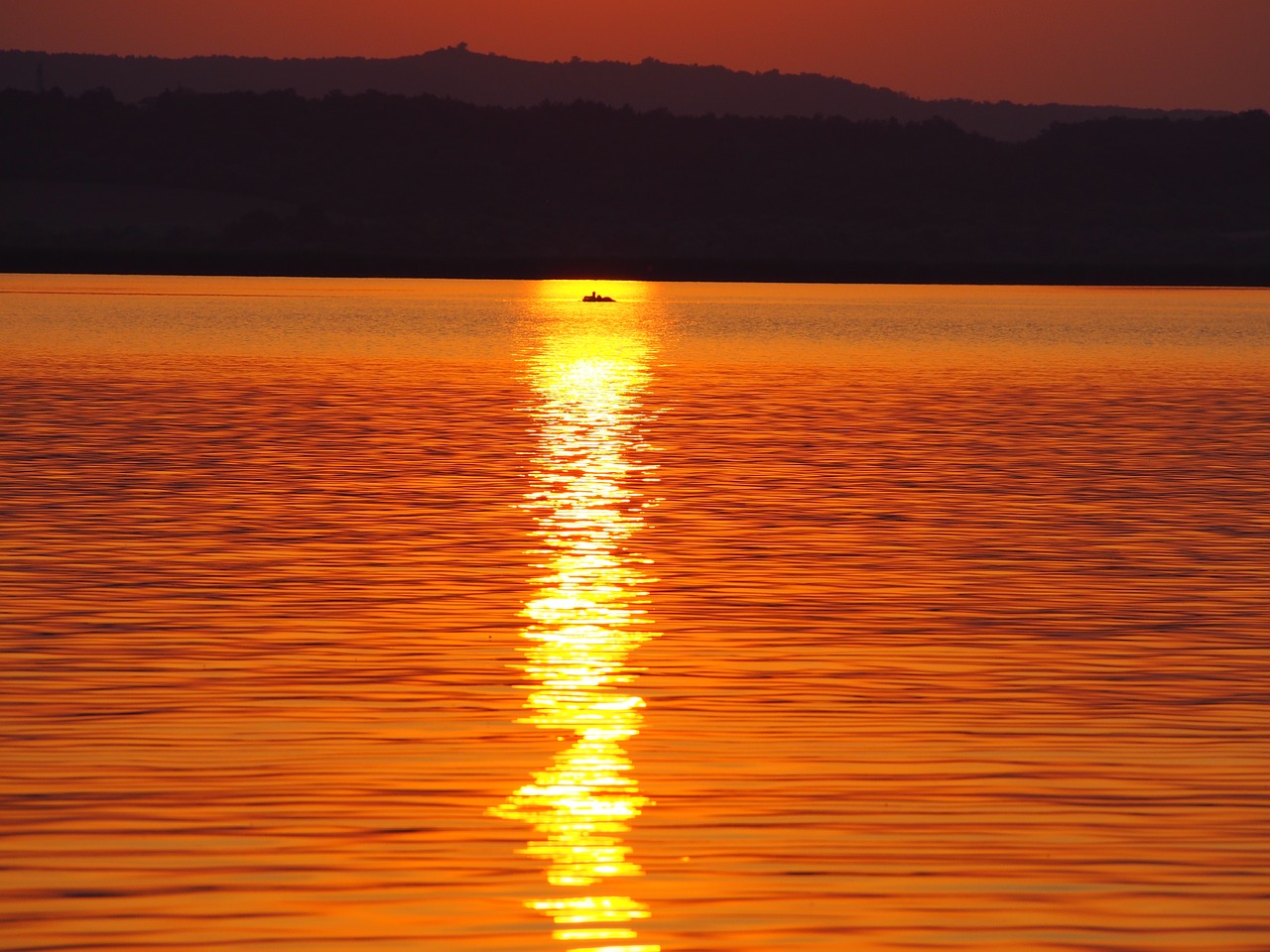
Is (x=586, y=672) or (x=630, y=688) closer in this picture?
(x=630, y=688)

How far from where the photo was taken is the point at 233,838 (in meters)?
12.6

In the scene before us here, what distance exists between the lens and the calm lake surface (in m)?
11.7

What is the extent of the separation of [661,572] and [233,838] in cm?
1112

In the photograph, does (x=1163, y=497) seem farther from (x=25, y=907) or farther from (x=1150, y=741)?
(x=25, y=907)

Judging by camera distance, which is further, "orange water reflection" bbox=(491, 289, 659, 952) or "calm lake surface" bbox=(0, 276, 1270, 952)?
"orange water reflection" bbox=(491, 289, 659, 952)

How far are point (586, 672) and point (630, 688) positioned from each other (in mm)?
850

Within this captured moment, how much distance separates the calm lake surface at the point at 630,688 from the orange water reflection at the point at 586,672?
0.05 metres

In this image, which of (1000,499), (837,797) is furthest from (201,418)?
(837,797)

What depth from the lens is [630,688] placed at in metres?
17.1

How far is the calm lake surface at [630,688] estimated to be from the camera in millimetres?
11711

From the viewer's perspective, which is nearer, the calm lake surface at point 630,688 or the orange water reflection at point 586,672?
the calm lake surface at point 630,688

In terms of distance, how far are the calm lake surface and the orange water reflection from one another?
0.15 ft

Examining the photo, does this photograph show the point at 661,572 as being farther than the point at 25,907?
Yes

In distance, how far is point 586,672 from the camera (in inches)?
705
